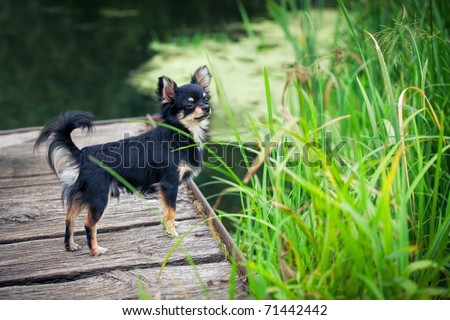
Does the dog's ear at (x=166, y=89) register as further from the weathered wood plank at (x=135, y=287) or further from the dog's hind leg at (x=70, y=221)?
the weathered wood plank at (x=135, y=287)

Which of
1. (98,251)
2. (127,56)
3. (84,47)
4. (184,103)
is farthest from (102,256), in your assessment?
(84,47)

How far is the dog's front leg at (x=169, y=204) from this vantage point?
2879 millimetres

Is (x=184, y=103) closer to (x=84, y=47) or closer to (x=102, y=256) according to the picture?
(x=102, y=256)

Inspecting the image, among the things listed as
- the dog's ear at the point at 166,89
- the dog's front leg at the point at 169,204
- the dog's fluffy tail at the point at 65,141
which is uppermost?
the dog's ear at the point at 166,89

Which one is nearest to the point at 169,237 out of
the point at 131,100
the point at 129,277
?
the point at 129,277

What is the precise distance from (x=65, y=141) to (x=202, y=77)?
80 cm

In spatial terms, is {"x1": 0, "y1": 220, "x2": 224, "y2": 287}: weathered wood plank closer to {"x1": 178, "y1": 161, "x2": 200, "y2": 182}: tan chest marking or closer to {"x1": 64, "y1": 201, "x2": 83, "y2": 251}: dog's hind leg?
{"x1": 64, "y1": 201, "x2": 83, "y2": 251}: dog's hind leg

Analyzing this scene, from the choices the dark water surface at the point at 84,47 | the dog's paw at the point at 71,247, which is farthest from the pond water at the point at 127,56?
the dog's paw at the point at 71,247

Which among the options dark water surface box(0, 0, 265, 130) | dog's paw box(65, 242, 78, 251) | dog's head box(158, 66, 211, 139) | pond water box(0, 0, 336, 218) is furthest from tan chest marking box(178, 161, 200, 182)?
dark water surface box(0, 0, 265, 130)

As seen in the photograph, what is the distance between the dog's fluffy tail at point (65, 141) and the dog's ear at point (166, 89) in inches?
14.8

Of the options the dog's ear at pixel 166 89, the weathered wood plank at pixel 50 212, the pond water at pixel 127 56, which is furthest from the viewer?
the pond water at pixel 127 56

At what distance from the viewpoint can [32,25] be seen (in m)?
9.52

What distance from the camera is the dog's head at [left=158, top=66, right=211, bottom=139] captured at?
9.47ft
